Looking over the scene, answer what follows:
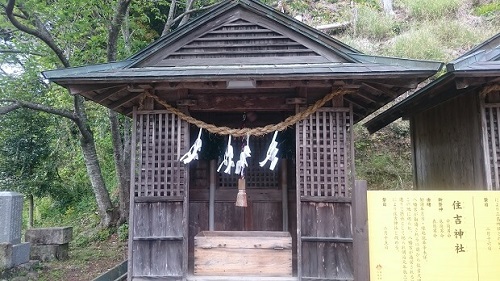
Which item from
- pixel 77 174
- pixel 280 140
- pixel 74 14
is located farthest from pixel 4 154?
pixel 280 140

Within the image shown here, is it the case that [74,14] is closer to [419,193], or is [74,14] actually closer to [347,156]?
[347,156]

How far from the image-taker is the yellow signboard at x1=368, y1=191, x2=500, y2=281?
3297 millimetres

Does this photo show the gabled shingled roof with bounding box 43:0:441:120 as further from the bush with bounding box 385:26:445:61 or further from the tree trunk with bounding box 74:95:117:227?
the bush with bounding box 385:26:445:61

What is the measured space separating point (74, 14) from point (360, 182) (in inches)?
326

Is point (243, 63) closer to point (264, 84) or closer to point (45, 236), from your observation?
point (264, 84)

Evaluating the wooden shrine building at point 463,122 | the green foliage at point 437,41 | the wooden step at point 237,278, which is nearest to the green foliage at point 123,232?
the wooden step at point 237,278

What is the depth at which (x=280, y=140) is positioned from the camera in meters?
7.04

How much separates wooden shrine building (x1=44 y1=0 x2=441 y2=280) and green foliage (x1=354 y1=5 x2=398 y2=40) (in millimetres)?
14489

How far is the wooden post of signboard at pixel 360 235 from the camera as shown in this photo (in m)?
3.28

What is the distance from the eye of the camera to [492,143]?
473cm

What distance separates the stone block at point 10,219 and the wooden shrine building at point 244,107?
3.46 m

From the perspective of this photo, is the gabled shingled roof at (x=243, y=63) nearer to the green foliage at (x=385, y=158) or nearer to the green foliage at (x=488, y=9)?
the green foliage at (x=385, y=158)

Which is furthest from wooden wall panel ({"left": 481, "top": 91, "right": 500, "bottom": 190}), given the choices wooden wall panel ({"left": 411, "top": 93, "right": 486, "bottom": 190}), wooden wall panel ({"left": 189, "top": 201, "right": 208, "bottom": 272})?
wooden wall panel ({"left": 189, "top": 201, "right": 208, "bottom": 272})

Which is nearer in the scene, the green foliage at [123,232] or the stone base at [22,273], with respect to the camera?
the stone base at [22,273]
